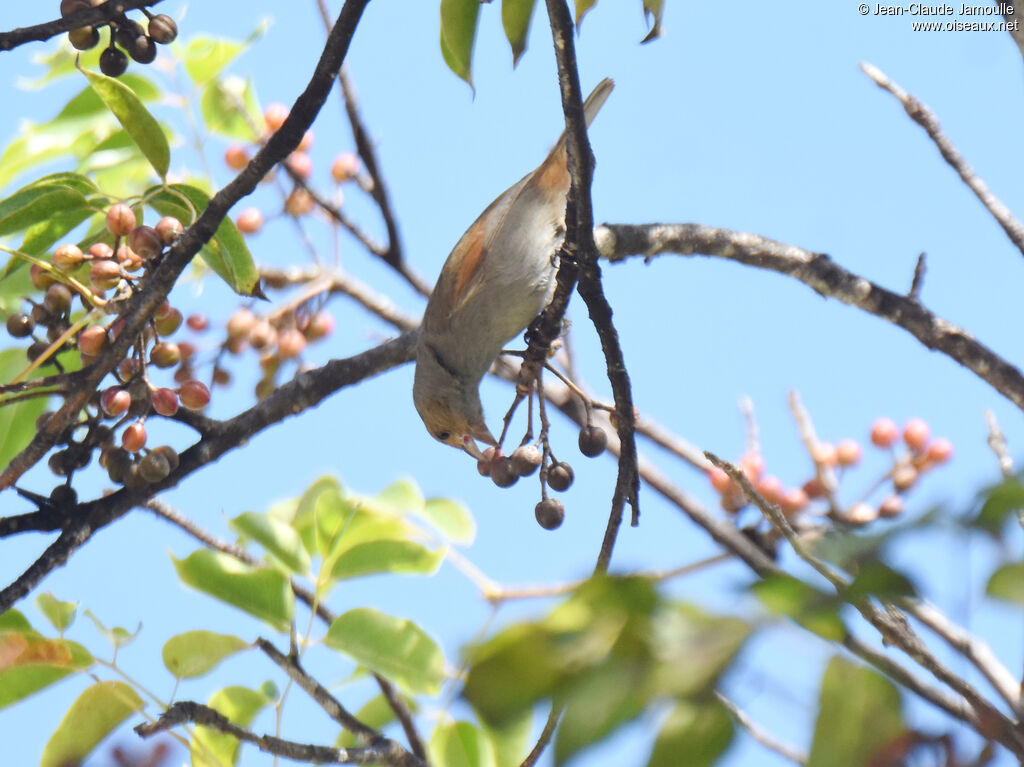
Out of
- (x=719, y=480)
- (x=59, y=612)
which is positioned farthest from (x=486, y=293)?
(x=59, y=612)

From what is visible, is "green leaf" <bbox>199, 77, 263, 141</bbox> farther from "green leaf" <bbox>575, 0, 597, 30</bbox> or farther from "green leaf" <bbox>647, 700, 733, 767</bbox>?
"green leaf" <bbox>647, 700, 733, 767</bbox>

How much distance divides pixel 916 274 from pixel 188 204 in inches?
94.1

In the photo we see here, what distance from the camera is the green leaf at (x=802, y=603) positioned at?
33.8 inches

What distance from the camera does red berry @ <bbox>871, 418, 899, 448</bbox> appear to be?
5.26 metres

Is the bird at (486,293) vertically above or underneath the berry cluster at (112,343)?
above

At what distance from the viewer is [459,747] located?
2.96 metres

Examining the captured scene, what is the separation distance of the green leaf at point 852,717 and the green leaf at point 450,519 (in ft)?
8.49

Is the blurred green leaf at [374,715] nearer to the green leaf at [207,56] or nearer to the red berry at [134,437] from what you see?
the red berry at [134,437]

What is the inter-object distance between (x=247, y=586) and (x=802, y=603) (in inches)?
81.5

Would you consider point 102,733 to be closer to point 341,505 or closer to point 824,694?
point 341,505

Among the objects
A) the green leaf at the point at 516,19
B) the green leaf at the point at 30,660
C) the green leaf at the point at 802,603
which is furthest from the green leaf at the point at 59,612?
the green leaf at the point at 802,603

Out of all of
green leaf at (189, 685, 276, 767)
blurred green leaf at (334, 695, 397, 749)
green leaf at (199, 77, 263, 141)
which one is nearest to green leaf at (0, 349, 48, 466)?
green leaf at (189, 685, 276, 767)

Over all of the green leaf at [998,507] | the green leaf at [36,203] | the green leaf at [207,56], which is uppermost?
the green leaf at [207,56]

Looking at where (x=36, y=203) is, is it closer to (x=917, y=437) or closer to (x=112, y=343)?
(x=112, y=343)
